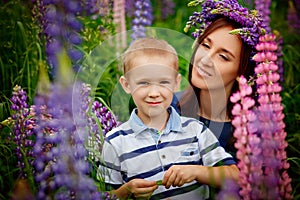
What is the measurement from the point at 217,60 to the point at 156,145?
1.76 feet

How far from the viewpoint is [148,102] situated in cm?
246

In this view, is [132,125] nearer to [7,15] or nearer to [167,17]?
[7,15]

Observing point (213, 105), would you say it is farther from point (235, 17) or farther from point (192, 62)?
point (235, 17)

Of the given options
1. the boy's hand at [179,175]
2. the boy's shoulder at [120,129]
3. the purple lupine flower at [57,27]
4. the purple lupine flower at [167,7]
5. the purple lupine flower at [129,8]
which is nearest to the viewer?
the boy's hand at [179,175]

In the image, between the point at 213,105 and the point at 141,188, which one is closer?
the point at 141,188

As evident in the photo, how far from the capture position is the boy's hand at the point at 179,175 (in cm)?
238

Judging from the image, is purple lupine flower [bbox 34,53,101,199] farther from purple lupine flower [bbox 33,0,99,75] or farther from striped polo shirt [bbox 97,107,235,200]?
purple lupine flower [bbox 33,0,99,75]

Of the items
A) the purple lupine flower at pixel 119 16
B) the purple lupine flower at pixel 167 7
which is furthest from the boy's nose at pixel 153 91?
the purple lupine flower at pixel 167 7

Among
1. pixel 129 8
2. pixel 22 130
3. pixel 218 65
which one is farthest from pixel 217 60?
pixel 129 8

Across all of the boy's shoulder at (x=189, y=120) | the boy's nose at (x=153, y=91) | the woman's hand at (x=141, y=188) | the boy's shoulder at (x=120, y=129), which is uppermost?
the boy's nose at (x=153, y=91)

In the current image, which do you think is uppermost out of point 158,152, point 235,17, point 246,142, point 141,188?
point 235,17

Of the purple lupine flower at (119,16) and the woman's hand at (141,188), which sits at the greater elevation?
the purple lupine flower at (119,16)

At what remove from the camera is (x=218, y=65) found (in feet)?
8.86

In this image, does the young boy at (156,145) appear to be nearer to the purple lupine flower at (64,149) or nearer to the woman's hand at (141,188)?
the woman's hand at (141,188)
